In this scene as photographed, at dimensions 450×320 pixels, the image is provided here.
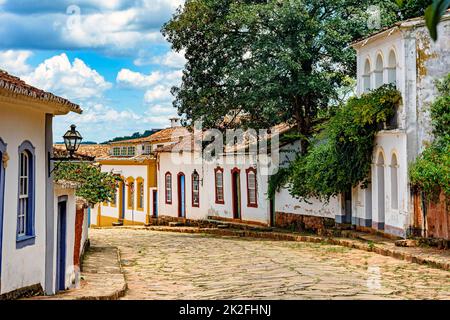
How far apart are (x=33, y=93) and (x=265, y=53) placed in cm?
1797

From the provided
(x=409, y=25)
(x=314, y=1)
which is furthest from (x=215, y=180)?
(x=409, y=25)

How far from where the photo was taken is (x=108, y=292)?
1216cm

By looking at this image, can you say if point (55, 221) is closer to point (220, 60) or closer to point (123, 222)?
point (220, 60)

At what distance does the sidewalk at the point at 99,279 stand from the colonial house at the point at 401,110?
8548mm

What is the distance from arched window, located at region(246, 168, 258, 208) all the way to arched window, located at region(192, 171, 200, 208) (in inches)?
208

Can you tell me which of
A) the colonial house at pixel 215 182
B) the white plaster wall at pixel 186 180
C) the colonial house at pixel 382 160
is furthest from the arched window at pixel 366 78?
the white plaster wall at pixel 186 180

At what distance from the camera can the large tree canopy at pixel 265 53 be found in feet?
87.1

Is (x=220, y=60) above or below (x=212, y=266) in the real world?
above

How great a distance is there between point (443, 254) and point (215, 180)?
19.8 m

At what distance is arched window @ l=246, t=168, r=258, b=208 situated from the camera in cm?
3281

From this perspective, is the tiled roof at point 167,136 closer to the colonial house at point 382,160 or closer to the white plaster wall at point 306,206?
the colonial house at point 382,160

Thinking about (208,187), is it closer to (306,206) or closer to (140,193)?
(140,193)

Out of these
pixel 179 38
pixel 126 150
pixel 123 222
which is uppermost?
pixel 179 38

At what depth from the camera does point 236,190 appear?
3478 centimetres
